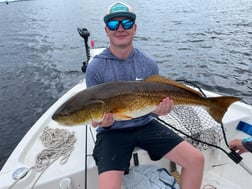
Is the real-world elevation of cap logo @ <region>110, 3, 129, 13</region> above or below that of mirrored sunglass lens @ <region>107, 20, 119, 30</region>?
above

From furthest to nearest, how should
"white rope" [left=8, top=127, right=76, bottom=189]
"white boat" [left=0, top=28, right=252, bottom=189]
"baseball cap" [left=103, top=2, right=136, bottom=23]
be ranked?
"white rope" [left=8, top=127, right=76, bottom=189], "white boat" [left=0, top=28, right=252, bottom=189], "baseball cap" [left=103, top=2, right=136, bottom=23]

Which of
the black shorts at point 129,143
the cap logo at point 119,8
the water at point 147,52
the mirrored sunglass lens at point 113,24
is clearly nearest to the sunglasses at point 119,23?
the mirrored sunglass lens at point 113,24

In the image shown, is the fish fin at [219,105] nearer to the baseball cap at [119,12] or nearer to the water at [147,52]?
the baseball cap at [119,12]

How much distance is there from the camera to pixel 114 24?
10.5 feet

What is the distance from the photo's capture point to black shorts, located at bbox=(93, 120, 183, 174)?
307cm

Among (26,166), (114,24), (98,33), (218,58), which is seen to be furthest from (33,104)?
(98,33)

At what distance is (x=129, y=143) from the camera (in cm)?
325

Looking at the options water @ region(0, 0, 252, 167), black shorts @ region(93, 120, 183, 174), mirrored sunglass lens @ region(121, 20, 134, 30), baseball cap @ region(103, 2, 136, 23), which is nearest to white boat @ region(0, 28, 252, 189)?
black shorts @ region(93, 120, 183, 174)

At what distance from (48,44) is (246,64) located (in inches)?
556

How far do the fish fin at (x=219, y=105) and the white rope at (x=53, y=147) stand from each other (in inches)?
73.9

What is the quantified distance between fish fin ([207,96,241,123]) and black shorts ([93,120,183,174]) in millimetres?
505

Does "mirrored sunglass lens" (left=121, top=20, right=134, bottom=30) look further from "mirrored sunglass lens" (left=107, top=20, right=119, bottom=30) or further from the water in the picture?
the water

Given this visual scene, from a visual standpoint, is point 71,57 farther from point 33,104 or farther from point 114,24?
point 114,24

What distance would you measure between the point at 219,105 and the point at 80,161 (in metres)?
1.78
